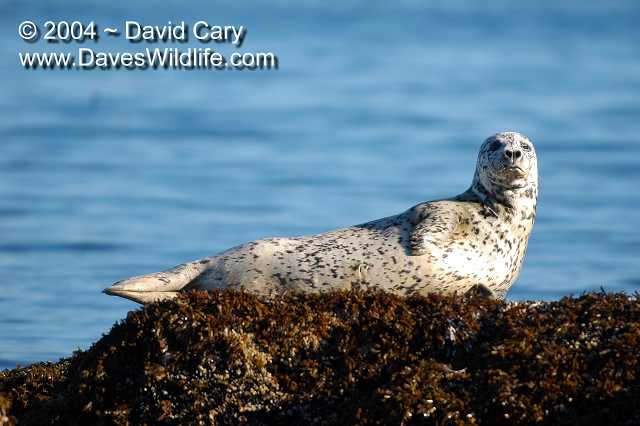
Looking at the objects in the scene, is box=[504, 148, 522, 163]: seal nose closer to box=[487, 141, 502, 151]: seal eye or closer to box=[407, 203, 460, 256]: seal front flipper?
box=[487, 141, 502, 151]: seal eye

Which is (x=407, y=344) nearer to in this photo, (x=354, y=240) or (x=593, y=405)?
(x=593, y=405)

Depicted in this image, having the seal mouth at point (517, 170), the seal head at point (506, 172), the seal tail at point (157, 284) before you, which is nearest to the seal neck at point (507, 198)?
the seal head at point (506, 172)

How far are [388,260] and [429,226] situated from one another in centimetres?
41

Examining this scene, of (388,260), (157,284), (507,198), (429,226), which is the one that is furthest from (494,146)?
(157,284)

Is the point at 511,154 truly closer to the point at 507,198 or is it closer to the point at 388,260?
the point at 507,198

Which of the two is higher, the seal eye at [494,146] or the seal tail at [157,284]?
the seal eye at [494,146]

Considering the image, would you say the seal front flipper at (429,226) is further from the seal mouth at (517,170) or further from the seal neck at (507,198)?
the seal mouth at (517,170)

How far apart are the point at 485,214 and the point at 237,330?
2812mm

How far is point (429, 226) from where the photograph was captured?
8.14 meters

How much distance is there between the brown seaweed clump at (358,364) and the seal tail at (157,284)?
1.05m

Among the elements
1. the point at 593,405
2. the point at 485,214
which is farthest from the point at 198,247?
the point at 593,405

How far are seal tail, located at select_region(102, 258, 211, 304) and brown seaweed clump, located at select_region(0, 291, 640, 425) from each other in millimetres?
1046

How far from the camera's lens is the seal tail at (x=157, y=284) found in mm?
7539

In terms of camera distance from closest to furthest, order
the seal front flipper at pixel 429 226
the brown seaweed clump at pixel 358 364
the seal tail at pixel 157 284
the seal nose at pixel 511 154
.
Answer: the brown seaweed clump at pixel 358 364
the seal tail at pixel 157 284
the seal front flipper at pixel 429 226
the seal nose at pixel 511 154
